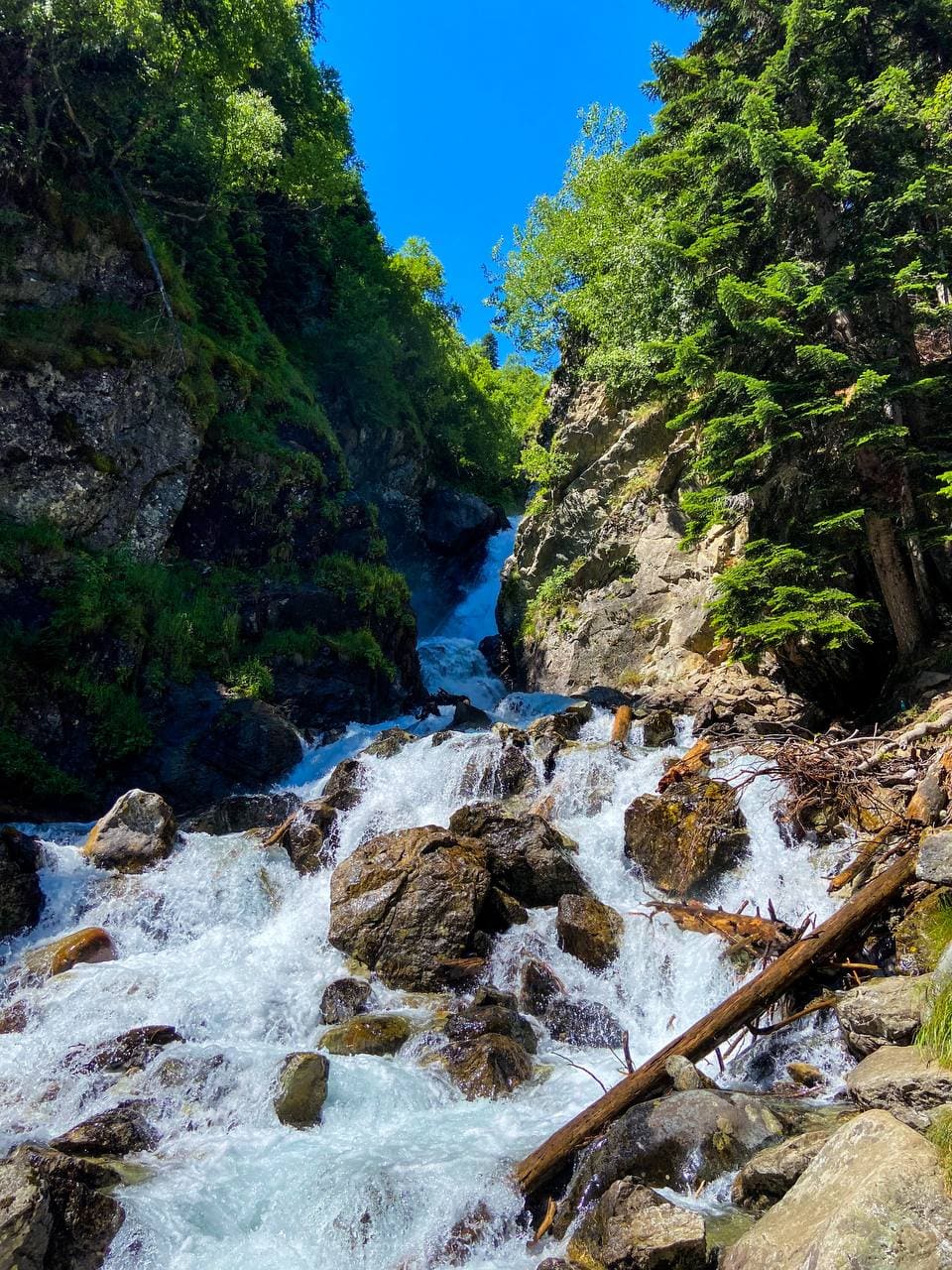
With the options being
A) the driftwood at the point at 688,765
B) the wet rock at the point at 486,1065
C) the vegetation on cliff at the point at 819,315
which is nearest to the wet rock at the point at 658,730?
the driftwood at the point at 688,765

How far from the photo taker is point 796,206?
12.9m

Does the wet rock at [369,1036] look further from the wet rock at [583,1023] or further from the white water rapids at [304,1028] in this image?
the wet rock at [583,1023]

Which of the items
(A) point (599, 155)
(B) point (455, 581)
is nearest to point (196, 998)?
(B) point (455, 581)

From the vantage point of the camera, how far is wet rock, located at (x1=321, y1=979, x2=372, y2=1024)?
27.6 ft

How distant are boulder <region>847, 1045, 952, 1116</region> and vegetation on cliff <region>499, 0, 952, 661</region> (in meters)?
6.56

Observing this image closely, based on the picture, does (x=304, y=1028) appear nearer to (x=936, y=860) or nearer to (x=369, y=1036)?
(x=369, y=1036)

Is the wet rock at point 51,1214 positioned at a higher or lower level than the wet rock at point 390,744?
lower

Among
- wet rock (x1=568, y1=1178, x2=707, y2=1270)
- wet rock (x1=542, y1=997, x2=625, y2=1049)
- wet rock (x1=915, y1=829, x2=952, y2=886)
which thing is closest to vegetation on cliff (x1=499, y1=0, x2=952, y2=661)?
wet rock (x1=915, y1=829, x2=952, y2=886)

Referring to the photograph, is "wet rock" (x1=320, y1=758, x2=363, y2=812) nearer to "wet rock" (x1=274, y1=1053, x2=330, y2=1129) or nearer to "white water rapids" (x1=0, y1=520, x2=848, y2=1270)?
"white water rapids" (x1=0, y1=520, x2=848, y2=1270)

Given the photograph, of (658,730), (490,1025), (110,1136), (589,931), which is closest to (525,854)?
(589,931)

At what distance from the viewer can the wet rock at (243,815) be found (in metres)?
13.7

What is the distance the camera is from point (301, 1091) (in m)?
6.75

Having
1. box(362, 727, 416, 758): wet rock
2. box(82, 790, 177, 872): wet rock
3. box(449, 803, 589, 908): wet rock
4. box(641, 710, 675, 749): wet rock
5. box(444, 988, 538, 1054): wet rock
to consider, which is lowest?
box(444, 988, 538, 1054): wet rock

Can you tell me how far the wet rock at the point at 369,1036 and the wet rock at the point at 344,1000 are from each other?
15.5 inches
